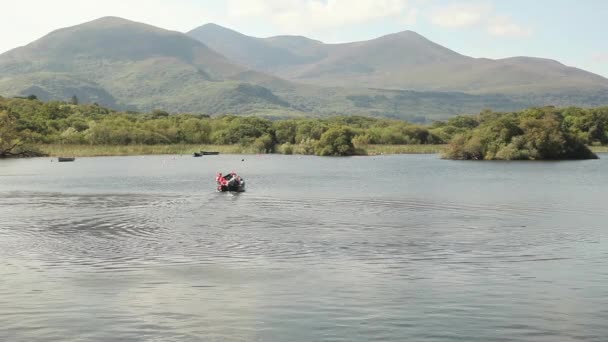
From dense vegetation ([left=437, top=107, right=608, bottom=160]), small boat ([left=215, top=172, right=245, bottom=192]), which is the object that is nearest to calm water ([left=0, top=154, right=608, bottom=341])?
small boat ([left=215, top=172, right=245, bottom=192])

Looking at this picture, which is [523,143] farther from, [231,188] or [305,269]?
[305,269]

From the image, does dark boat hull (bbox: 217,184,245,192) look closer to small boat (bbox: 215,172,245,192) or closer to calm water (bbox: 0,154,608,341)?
small boat (bbox: 215,172,245,192)

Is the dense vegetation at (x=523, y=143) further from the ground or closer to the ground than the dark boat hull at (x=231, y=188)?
further from the ground

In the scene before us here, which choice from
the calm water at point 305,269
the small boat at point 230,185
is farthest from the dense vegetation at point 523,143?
the small boat at point 230,185

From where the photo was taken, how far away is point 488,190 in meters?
88.8

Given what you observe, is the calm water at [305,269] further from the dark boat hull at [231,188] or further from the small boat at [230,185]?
the dark boat hull at [231,188]

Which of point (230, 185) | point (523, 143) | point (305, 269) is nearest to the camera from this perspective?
point (305, 269)

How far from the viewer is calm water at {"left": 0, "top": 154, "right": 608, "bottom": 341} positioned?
2647 cm

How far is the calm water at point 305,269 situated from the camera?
86.8ft

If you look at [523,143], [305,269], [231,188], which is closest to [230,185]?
[231,188]

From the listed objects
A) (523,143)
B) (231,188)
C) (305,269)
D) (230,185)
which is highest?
(523,143)

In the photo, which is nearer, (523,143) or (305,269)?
(305,269)

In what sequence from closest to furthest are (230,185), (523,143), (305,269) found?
1. (305,269)
2. (230,185)
3. (523,143)

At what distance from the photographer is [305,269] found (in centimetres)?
3719
